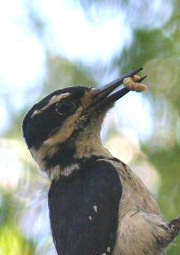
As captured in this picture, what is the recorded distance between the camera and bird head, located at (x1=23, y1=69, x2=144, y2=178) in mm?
4570

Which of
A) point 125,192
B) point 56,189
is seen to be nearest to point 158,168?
point 125,192

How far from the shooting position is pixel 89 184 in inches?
172

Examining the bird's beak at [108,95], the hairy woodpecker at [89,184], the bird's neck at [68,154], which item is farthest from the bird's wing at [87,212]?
the bird's beak at [108,95]

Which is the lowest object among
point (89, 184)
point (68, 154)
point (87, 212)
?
point (87, 212)

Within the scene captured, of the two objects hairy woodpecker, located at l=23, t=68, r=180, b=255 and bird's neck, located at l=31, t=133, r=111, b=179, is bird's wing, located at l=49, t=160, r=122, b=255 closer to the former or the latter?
hairy woodpecker, located at l=23, t=68, r=180, b=255

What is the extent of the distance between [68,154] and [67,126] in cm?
14

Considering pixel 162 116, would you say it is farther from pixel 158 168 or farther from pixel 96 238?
pixel 96 238

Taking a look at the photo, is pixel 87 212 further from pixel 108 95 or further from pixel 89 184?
pixel 108 95

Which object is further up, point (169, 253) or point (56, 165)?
point (56, 165)

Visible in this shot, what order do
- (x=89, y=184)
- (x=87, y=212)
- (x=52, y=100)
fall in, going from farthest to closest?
(x=52, y=100)
(x=89, y=184)
(x=87, y=212)

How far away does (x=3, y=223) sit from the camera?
3.95 m

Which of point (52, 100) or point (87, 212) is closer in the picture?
point (87, 212)

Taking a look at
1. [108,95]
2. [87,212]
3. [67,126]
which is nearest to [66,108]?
[67,126]

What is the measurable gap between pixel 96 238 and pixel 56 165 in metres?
0.58
